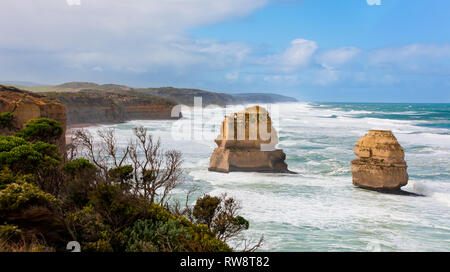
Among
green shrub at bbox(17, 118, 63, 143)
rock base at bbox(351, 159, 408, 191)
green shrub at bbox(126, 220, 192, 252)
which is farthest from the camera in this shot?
rock base at bbox(351, 159, 408, 191)

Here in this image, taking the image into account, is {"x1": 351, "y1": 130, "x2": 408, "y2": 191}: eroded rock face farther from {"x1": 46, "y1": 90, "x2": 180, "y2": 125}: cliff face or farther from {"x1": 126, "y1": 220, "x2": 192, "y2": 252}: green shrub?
{"x1": 46, "y1": 90, "x2": 180, "y2": 125}: cliff face

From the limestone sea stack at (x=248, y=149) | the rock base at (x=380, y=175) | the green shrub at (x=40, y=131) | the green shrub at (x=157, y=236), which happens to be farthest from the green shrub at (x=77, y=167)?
the rock base at (x=380, y=175)

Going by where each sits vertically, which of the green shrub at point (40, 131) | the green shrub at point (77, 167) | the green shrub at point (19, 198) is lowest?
the green shrub at point (19, 198)

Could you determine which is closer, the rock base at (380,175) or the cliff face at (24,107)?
the rock base at (380,175)

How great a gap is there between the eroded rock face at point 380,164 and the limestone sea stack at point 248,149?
599 cm

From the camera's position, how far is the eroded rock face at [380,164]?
20891 mm

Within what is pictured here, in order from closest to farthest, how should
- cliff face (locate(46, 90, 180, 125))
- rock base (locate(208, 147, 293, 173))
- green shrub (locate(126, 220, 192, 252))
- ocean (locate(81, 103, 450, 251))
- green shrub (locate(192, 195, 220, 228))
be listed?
green shrub (locate(126, 220, 192, 252)) → green shrub (locate(192, 195, 220, 228)) → ocean (locate(81, 103, 450, 251)) → rock base (locate(208, 147, 293, 173)) → cliff face (locate(46, 90, 180, 125))

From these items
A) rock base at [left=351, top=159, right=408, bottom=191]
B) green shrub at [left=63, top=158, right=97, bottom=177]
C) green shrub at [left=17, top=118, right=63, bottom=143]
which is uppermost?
green shrub at [left=17, top=118, right=63, bottom=143]

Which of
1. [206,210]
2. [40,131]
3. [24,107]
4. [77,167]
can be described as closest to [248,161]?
[40,131]

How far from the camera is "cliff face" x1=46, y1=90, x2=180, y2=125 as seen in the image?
73438 mm

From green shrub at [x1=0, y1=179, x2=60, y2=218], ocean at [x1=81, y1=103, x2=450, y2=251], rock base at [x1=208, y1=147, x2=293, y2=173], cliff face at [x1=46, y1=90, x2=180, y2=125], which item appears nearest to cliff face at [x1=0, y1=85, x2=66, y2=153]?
ocean at [x1=81, y1=103, x2=450, y2=251]

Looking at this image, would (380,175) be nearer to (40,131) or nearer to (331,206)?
(331,206)

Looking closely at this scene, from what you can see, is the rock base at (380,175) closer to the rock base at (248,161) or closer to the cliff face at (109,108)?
the rock base at (248,161)

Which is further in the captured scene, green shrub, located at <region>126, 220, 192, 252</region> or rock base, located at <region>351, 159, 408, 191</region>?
rock base, located at <region>351, 159, 408, 191</region>
